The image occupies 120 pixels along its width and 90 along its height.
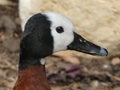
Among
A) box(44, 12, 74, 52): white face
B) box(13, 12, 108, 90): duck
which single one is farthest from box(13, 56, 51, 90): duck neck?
box(44, 12, 74, 52): white face

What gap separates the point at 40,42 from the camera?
11.5 ft

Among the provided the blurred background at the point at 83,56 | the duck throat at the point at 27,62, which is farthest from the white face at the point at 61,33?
the blurred background at the point at 83,56

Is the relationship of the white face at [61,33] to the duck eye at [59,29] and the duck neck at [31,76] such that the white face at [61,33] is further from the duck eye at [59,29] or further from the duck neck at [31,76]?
the duck neck at [31,76]

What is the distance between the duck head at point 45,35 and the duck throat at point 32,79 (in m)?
0.08

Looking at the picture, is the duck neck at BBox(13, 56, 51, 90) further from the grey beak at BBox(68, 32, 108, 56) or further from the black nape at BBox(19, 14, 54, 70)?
the grey beak at BBox(68, 32, 108, 56)

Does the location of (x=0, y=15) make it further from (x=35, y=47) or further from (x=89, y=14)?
(x=35, y=47)

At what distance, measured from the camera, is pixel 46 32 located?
11.4 feet

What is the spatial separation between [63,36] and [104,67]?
1.51 m

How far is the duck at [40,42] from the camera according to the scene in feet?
11.4

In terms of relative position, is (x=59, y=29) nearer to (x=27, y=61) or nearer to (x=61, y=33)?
(x=61, y=33)

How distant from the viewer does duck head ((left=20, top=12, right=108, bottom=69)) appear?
3461mm

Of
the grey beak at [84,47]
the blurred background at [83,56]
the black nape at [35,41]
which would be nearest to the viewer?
the black nape at [35,41]

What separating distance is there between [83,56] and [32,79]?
60.4 inches

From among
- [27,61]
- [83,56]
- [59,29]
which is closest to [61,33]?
[59,29]
